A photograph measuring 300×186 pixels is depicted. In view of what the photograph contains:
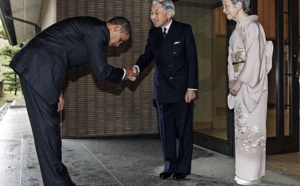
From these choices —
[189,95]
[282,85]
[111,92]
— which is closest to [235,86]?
[189,95]

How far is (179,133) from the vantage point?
8.71ft

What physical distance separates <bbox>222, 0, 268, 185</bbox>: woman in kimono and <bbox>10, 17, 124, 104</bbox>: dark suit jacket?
96 cm

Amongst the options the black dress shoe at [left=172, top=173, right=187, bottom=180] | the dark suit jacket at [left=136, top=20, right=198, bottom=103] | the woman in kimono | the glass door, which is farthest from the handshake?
the glass door

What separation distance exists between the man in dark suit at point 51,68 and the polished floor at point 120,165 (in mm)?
569

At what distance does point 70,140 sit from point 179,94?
2284 mm

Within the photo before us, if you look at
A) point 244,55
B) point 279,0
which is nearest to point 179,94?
point 244,55

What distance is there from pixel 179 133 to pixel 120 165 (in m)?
0.73

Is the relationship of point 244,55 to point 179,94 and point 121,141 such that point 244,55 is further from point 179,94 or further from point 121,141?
point 121,141

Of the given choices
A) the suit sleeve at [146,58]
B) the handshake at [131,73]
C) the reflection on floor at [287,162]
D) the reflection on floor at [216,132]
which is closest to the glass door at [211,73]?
the reflection on floor at [216,132]

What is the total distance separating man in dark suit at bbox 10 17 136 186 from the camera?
1.92 meters

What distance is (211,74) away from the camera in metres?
3.94

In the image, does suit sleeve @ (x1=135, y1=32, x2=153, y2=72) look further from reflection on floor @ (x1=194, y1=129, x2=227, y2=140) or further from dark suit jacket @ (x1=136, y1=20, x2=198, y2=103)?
reflection on floor @ (x1=194, y1=129, x2=227, y2=140)

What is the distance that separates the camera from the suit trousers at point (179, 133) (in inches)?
103

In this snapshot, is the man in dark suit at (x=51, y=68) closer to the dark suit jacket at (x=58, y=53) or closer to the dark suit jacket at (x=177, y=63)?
the dark suit jacket at (x=58, y=53)
